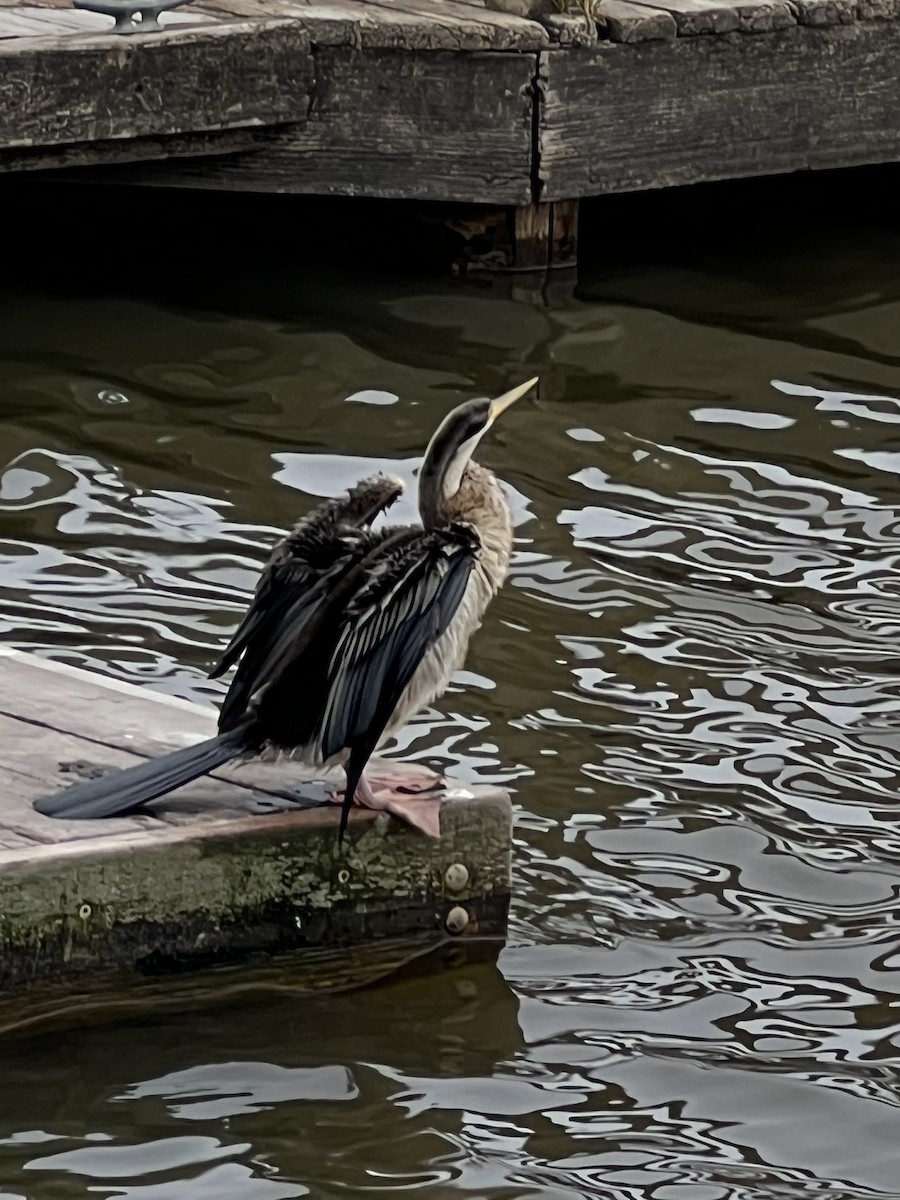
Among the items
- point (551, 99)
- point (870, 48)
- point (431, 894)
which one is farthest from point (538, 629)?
point (870, 48)

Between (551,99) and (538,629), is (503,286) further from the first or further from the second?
(538,629)

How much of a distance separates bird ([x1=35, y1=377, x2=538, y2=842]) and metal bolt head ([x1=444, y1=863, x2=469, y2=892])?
0.25 meters

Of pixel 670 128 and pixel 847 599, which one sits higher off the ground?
pixel 670 128

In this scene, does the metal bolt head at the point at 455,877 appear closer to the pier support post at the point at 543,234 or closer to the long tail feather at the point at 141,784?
the long tail feather at the point at 141,784

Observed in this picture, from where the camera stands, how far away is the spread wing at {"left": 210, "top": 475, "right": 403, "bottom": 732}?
411cm

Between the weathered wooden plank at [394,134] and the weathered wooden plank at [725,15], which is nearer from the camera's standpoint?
the weathered wooden plank at [394,134]

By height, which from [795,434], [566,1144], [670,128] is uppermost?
[670,128]

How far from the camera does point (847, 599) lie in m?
5.87

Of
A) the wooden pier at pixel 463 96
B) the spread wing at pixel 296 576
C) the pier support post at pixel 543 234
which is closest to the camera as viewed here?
the spread wing at pixel 296 576

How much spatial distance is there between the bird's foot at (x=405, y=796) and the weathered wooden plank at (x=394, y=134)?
3700mm

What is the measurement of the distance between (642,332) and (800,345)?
0.54m

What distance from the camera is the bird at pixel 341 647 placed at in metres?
4.04

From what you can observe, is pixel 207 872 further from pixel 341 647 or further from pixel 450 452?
pixel 450 452

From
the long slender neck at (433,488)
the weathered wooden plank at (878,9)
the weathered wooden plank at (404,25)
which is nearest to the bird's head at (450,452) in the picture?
the long slender neck at (433,488)
